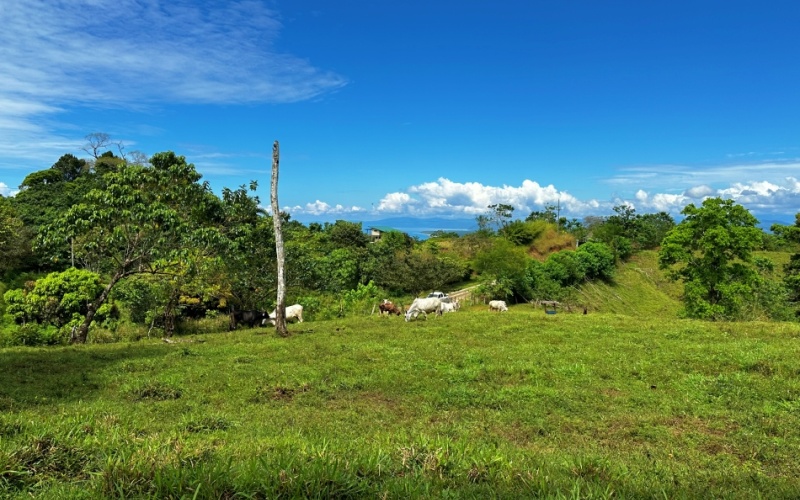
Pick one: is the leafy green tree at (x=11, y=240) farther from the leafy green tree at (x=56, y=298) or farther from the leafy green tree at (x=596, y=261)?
the leafy green tree at (x=596, y=261)

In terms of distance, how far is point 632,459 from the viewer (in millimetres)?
5422

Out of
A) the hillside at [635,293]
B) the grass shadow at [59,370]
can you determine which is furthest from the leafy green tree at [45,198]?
the hillside at [635,293]

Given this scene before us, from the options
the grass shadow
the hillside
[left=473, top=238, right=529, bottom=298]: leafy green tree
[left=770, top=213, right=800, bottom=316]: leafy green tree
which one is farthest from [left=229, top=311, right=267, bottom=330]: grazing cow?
the hillside

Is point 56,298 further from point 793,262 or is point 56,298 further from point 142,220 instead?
point 793,262

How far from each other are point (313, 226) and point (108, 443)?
204 feet

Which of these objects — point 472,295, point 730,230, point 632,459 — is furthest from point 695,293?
point 632,459

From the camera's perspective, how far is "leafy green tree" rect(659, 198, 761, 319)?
27.2 metres

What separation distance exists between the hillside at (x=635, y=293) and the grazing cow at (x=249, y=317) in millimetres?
35332

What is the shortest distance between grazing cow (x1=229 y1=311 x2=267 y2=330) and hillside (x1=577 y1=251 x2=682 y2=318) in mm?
35332

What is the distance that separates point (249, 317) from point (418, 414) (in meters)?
15.7

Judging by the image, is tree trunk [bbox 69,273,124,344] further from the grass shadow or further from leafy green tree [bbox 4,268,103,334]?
the grass shadow

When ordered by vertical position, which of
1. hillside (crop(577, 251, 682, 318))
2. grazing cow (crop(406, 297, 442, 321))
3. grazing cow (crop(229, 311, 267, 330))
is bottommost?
hillside (crop(577, 251, 682, 318))

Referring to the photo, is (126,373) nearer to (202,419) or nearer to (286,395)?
(286,395)

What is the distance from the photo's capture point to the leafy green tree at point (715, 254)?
27.2m
